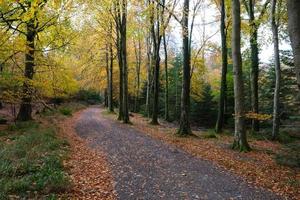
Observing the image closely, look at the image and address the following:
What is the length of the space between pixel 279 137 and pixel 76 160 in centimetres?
1156

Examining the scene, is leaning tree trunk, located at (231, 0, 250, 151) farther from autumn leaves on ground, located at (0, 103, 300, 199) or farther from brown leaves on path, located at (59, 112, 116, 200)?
brown leaves on path, located at (59, 112, 116, 200)

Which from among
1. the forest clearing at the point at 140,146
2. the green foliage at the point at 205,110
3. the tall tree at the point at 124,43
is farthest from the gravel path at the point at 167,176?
the green foliage at the point at 205,110

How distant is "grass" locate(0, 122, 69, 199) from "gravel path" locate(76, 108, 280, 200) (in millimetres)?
1532

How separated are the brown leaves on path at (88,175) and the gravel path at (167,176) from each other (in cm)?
26

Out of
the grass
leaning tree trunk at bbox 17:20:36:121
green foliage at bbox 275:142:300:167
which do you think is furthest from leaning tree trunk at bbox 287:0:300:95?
leaning tree trunk at bbox 17:20:36:121

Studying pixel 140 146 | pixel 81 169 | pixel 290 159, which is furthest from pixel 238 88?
pixel 81 169

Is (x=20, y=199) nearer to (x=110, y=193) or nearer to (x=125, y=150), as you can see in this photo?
(x=110, y=193)

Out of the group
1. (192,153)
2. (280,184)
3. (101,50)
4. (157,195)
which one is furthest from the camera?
(101,50)

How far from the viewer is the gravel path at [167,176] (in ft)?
23.3

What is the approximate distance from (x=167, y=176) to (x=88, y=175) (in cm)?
224

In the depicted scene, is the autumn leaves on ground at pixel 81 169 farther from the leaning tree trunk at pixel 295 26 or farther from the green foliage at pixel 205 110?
the green foliage at pixel 205 110

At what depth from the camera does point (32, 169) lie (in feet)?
26.9

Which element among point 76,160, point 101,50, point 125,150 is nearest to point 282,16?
point 125,150

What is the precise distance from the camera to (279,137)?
17000 mm
